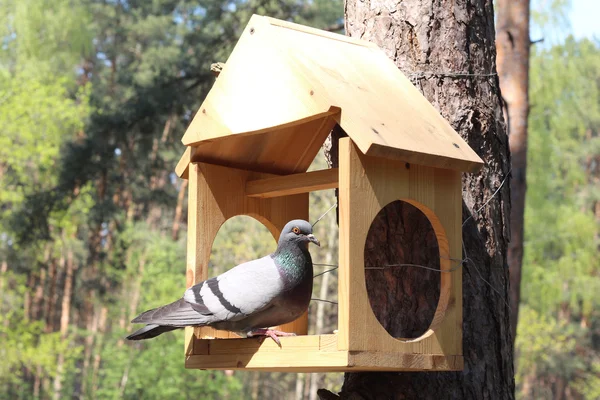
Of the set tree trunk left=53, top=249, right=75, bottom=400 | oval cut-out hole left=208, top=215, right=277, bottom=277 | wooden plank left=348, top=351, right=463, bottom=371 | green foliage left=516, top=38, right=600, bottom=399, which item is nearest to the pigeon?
wooden plank left=348, top=351, right=463, bottom=371

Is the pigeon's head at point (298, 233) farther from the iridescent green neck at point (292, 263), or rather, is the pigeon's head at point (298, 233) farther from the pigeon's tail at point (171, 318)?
the pigeon's tail at point (171, 318)

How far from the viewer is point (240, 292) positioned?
234cm

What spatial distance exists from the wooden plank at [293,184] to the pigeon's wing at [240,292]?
43cm

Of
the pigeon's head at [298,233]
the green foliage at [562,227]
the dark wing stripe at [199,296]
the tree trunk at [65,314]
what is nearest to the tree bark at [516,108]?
the pigeon's head at [298,233]

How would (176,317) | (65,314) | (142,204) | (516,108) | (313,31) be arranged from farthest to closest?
(142,204)
(65,314)
(516,108)
(313,31)
(176,317)

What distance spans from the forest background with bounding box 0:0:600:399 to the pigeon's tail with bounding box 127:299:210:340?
25.2ft

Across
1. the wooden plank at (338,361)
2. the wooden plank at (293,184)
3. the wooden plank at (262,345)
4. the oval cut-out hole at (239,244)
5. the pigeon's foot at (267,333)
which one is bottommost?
the wooden plank at (338,361)

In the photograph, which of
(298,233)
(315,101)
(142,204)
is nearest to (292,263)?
(298,233)

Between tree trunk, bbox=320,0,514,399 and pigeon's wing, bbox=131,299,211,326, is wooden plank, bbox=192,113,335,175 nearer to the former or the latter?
tree trunk, bbox=320,0,514,399

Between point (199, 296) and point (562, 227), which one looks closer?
point (199, 296)

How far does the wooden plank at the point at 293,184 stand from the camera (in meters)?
2.72

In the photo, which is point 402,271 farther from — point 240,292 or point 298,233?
point 240,292

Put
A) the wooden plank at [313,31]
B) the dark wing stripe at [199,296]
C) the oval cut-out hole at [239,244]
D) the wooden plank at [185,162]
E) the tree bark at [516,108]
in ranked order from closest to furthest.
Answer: the dark wing stripe at [199,296], the wooden plank at [313,31], the wooden plank at [185,162], the tree bark at [516,108], the oval cut-out hole at [239,244]

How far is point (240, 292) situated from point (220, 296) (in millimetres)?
63
